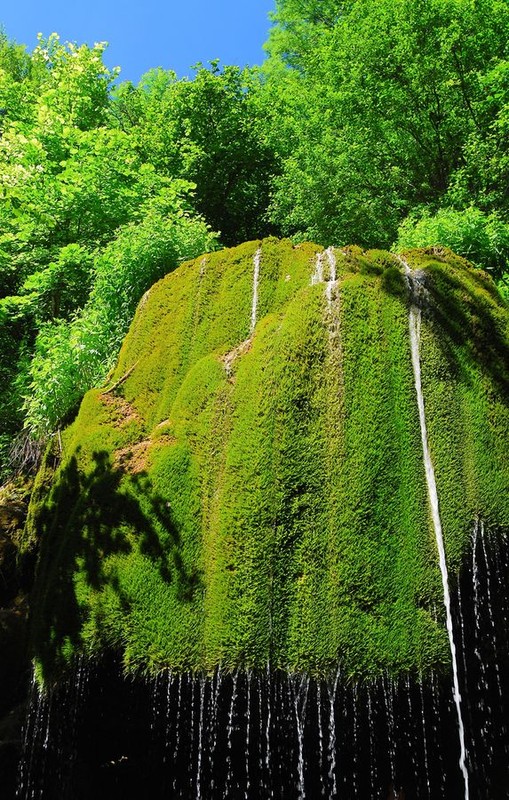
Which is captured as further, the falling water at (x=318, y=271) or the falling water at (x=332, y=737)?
the falling water at (x=318, y=271)

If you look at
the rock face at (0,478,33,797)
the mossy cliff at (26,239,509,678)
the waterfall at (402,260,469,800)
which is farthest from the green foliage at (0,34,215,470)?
the waterfall at (402,260,469,800)

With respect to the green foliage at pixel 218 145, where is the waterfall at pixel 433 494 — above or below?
below

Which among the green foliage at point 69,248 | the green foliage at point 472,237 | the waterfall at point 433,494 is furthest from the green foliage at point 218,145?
the waterfall at point 433,494

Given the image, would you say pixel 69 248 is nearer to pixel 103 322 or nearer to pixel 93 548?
pixel 103 322

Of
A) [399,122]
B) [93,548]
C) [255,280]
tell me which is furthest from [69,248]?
[399,122]

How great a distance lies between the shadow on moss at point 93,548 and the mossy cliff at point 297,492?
0.02 meters

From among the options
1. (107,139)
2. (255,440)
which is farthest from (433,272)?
(107,139)

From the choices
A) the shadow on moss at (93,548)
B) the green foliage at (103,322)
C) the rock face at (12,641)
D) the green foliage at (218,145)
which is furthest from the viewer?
the green foliage at (218,145)

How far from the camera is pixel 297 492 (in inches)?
171

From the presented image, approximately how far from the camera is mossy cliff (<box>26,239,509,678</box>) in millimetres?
4035

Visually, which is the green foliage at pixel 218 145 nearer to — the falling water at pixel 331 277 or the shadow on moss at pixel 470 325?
the falling water at pixel 331 277

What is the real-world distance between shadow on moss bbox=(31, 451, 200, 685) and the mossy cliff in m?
0.02

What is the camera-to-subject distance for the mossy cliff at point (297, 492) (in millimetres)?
4035

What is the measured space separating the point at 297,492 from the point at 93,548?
1.76 meters
